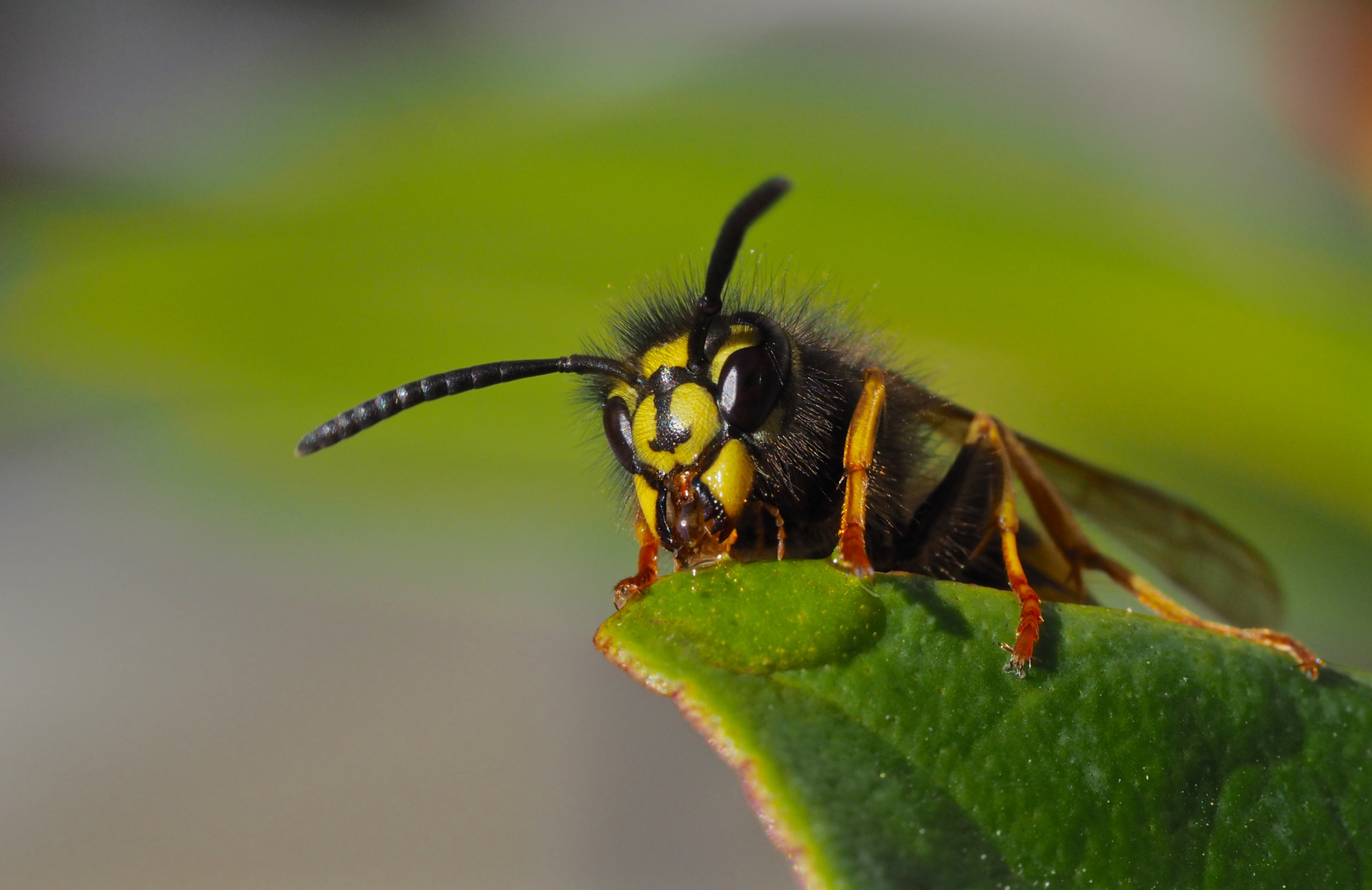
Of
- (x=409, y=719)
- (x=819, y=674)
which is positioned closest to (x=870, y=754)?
(x=819, y=674)

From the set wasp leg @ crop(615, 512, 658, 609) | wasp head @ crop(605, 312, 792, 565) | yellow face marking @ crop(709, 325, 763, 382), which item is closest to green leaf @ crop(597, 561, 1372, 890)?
wasp leg @ crop(615, 512, 658, 609)

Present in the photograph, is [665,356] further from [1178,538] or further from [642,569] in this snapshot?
[1178,538]

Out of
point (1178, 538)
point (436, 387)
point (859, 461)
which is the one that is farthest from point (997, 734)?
point (1178, 538)

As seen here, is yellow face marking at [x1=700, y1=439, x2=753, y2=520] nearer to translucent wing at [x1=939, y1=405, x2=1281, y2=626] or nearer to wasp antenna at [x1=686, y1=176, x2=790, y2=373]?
wasp antenna at [x1=686, y1=176, x2=790, y2=373]

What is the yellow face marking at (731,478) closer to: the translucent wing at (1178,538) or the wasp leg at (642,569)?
the wasp leg at (642,569)

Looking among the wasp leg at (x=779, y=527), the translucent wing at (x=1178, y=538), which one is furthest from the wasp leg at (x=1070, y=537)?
the wasp leg at (x=779, y=527)
